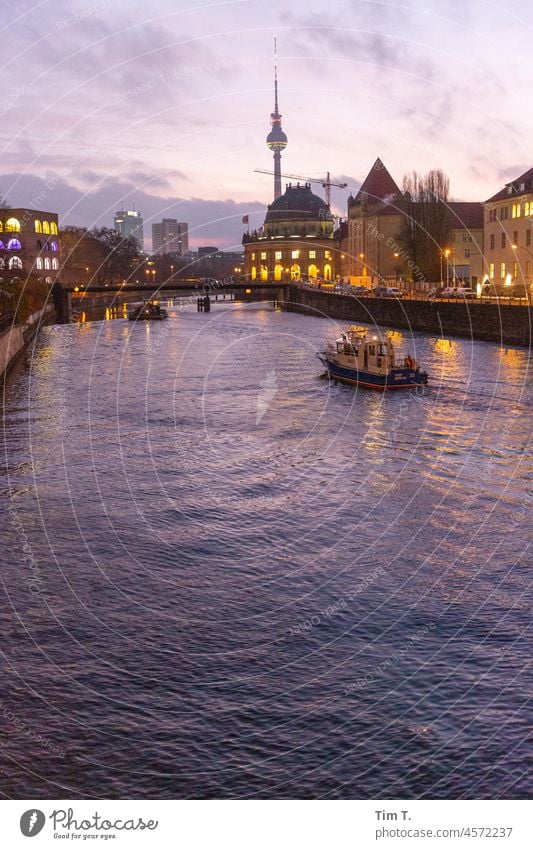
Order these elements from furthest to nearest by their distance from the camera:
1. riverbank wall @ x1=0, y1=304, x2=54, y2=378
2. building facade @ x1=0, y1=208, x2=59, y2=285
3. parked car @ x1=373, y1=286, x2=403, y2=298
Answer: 1. building facade @ x1=0, y1=208, x2=59, y2=285
2. parked car @ x1=373, y1=286, x2=403, y2=298
3. riverbank wall @ x1=0, y1=304, x2=54, y2=378

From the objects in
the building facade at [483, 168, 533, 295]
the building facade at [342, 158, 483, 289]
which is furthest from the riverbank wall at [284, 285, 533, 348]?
the building facade at [483, 168, 533, 295]

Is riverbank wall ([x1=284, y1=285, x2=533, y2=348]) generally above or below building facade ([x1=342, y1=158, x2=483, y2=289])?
below

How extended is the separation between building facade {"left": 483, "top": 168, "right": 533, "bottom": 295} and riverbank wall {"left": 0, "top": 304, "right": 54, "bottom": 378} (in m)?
50.8

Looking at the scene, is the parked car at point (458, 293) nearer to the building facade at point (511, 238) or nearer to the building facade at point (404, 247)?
the building facade at point (404, 247)

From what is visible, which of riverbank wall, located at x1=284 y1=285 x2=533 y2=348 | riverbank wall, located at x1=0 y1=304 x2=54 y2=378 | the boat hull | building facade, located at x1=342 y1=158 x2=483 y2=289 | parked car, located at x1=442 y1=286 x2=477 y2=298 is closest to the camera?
the boat hull

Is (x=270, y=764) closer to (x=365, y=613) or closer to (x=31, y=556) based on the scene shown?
(x=365, y=613)

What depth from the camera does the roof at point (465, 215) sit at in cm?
15138

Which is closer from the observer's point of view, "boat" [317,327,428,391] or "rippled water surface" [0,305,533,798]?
"rippled water surface" [0,305,533,798]

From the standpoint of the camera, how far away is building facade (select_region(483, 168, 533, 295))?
4210 inches

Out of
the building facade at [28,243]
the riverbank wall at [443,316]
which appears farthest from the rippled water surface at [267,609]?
the building facade at [28,243]

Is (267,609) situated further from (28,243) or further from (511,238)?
(28,243)

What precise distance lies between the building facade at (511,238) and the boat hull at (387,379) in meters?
38.2

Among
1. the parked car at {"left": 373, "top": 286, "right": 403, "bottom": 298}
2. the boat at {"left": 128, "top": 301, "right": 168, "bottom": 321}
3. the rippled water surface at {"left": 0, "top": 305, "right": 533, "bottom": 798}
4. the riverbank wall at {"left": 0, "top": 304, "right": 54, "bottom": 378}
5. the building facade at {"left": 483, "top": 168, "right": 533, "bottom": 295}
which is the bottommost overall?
the rippled water surface at {"left": 0, "top": 305, "right": 533, "bottom": 798}

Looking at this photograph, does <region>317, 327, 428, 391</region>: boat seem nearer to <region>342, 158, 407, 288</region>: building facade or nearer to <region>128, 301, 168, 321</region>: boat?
<region>128, 301, 168, 321</region>: boat
